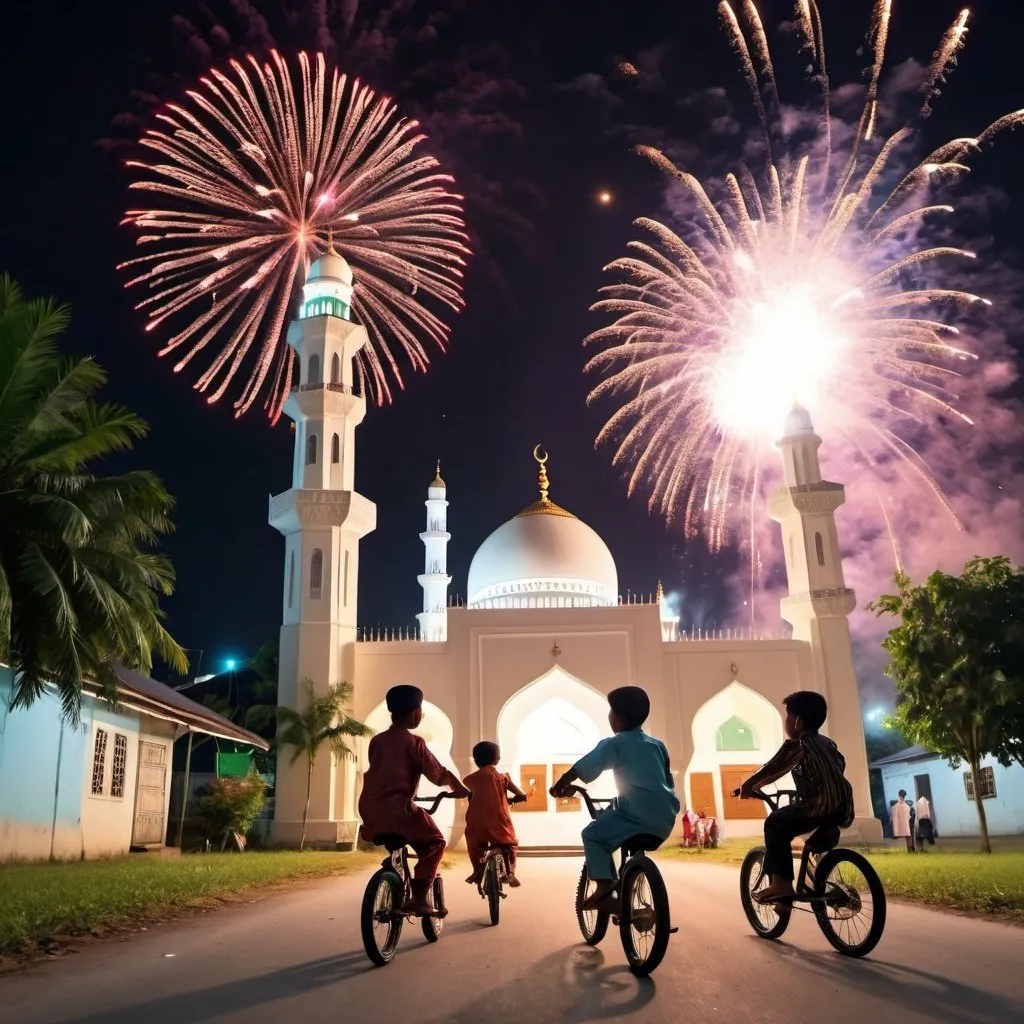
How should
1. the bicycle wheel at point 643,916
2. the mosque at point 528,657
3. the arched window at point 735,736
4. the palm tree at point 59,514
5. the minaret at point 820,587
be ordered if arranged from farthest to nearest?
the arched window at point 735,736, the mosque at point 528,657, the minaret at point 820,587, the palm tree at point 59,514, the bicycle wheel at point 643,916

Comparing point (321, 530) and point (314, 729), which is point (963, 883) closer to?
point (314, 729)

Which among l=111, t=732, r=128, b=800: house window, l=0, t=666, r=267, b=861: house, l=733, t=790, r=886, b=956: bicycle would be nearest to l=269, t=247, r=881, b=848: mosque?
l=0, t=666, r=267, b=861: house

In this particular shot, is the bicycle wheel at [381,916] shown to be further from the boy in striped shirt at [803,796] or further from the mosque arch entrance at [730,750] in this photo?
the mosque arch entrance at [730,750]

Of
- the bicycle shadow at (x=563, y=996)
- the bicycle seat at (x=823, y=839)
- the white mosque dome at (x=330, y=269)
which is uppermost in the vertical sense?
the white mosque dome at (x=330, y=269)

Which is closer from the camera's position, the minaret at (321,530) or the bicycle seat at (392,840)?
the bicycle seat at (392,840)

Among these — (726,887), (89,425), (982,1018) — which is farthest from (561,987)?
(89,425)

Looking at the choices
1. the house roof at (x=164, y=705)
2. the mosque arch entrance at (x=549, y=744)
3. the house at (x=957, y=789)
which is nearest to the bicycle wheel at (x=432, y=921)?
the house roof at (x=164, y=705)

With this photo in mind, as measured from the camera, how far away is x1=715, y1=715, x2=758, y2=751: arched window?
87.1ft

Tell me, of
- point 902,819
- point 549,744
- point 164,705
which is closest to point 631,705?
point 164,705

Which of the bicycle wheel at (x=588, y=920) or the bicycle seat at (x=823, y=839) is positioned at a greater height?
the bicycle seat at (x=823, y=839)

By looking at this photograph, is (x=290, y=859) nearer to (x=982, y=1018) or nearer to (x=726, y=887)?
(x=726, y=887)

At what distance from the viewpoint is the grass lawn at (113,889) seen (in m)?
6.88

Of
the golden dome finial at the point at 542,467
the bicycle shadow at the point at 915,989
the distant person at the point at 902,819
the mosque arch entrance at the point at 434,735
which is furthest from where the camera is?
the golden dome finial at the point at 542,467

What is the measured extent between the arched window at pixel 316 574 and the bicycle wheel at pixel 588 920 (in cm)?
1827
